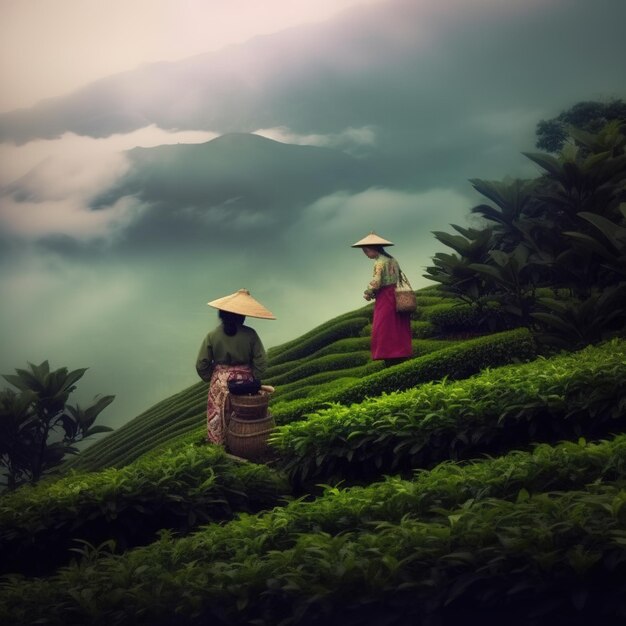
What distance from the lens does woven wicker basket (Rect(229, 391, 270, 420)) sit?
299 inches

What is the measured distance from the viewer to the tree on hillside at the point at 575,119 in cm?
1758

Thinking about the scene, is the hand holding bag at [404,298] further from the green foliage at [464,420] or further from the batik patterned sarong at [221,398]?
the green foliage at [464,420]

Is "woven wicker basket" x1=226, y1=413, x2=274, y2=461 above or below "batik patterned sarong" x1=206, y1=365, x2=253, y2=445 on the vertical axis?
below

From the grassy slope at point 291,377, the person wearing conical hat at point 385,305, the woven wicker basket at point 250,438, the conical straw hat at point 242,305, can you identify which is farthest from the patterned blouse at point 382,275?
the woven wicker basket at point 250,438

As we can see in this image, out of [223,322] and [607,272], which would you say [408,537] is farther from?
[607,272]

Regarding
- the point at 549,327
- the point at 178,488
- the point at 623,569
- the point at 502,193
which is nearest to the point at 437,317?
the point at 502,193

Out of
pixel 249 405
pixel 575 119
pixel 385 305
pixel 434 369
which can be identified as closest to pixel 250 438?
pixel 249 405

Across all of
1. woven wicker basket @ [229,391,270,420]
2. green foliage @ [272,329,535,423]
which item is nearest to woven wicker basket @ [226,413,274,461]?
woven wicker basket @ [229,391,270,420]

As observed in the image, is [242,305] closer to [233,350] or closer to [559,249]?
[233,350]

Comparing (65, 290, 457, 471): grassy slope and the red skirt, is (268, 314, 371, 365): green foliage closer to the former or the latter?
(65, 290, 457, 471): grassy slope

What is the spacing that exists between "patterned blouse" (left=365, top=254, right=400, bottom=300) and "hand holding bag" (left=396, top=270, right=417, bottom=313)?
76 mm

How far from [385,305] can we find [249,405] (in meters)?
2.61

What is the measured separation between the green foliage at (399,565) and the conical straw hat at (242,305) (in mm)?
3416

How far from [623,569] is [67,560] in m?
3.60
